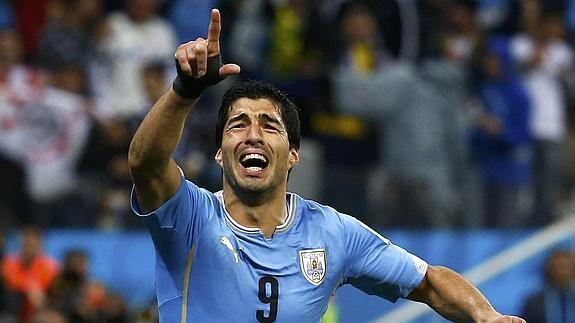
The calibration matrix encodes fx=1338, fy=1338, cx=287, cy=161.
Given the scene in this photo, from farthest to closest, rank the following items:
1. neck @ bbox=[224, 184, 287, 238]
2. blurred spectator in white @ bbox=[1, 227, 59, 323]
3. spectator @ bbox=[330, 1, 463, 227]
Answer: spectator @ bbox=[330, 1, 463, 227] → blurred spectator in white @ bbox=[1, 227, 59, 323] → neck @ bbox=[224, 184, 287, 238]

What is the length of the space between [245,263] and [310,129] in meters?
5.60

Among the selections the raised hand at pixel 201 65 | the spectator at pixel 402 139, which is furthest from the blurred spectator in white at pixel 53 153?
the raised hand at pixel 201 65

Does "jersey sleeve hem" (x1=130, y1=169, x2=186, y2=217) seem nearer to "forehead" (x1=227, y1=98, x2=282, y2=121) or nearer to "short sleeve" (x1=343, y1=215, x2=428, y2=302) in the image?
"forehead" (x1=227, y1=98, x2=282, y2=121)

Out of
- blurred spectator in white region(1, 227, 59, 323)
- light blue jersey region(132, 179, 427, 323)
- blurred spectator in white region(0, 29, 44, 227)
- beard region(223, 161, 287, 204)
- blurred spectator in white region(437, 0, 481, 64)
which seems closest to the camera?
light blue jersey region(132, 179, 427, 323)

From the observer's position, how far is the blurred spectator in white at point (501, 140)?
10555mm

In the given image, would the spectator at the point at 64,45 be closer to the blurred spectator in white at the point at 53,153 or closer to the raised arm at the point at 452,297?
the blurred spectator in white at the point at 53,153

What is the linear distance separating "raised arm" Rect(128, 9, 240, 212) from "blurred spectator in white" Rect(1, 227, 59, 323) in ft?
16.6

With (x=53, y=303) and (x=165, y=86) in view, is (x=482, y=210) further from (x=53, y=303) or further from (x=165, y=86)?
(x=53, y=303)

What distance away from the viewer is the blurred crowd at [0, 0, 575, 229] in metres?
10.1

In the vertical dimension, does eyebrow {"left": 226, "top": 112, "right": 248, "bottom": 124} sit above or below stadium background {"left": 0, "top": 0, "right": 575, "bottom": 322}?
below

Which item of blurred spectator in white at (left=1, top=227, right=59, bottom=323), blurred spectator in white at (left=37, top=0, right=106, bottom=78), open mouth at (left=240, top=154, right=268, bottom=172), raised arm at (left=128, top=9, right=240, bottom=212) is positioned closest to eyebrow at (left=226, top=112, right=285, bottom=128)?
open mouth at (left=240, top=154, right=268, bottom=172)

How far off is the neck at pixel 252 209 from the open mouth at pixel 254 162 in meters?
0.13

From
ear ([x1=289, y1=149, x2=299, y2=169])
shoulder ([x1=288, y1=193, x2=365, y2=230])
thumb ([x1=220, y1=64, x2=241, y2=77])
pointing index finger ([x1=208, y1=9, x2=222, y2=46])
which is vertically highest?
pointing index finger ([x1=208, y1=9, x2=222, y2=46])

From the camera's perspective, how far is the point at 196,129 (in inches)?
405
